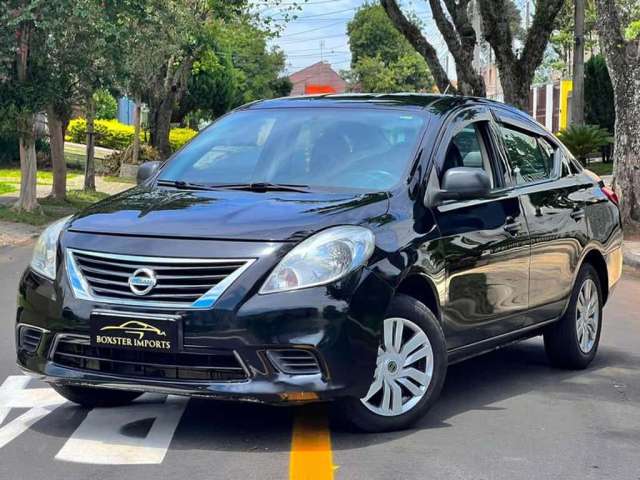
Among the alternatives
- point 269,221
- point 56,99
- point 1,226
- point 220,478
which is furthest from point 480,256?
point 56,99

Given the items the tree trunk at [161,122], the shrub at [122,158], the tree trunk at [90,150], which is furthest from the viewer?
the tree trunk at [161,122]

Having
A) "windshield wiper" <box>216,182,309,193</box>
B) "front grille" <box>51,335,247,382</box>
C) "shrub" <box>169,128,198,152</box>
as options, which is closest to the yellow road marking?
"front grille" <box>51,335,247,382</box>

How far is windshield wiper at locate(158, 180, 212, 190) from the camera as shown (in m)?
6.02

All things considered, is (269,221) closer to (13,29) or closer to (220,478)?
(220,478)

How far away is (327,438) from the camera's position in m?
5.35

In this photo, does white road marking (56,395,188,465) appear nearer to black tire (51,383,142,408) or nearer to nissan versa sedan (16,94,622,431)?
black tire (51,383,142,408)

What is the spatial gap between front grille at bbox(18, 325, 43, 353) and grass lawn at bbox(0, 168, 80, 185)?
23.5m

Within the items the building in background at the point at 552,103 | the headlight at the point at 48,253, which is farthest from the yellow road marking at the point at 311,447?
the building in background at the point at 552,103

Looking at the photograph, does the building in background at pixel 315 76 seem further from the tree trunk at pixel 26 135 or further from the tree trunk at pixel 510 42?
the tree trunk at pixel 26 135

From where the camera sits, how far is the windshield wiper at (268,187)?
578 centimetres

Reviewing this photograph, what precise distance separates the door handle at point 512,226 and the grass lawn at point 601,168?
21697mm

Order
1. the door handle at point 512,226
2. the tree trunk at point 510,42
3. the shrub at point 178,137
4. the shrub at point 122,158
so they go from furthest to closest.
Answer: the shrub at point 178,137
the shrub at point 122,158
the tree trunk at point 510,42
the door handle at point 512,226

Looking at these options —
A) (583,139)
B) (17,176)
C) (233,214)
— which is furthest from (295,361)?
(17,176)

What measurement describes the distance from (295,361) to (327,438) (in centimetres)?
55
